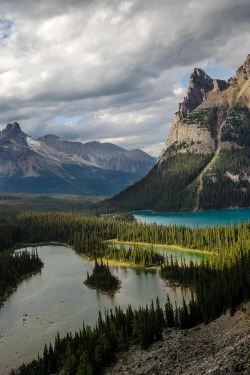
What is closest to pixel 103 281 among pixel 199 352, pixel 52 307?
pixel 52 307

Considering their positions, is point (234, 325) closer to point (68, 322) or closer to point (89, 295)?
point (68, 322)

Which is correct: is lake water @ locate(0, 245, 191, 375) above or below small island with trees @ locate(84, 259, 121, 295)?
below

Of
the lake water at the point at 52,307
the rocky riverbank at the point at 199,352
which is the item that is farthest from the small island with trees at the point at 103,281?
the rocky riverbank at the point at 199,352

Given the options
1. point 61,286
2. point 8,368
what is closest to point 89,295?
point 61,286

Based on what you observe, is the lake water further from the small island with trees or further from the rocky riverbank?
the rocky riverbank

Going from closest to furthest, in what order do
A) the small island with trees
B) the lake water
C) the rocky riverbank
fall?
1. the rocky riverbank
2. the lake water
3. the small island with trees

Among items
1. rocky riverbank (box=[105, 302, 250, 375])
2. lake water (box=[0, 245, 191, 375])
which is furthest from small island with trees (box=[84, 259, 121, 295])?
rocky riverbank (box=[105, 302, 250, 375])

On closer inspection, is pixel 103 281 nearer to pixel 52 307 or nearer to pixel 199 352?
pixel 52 307
